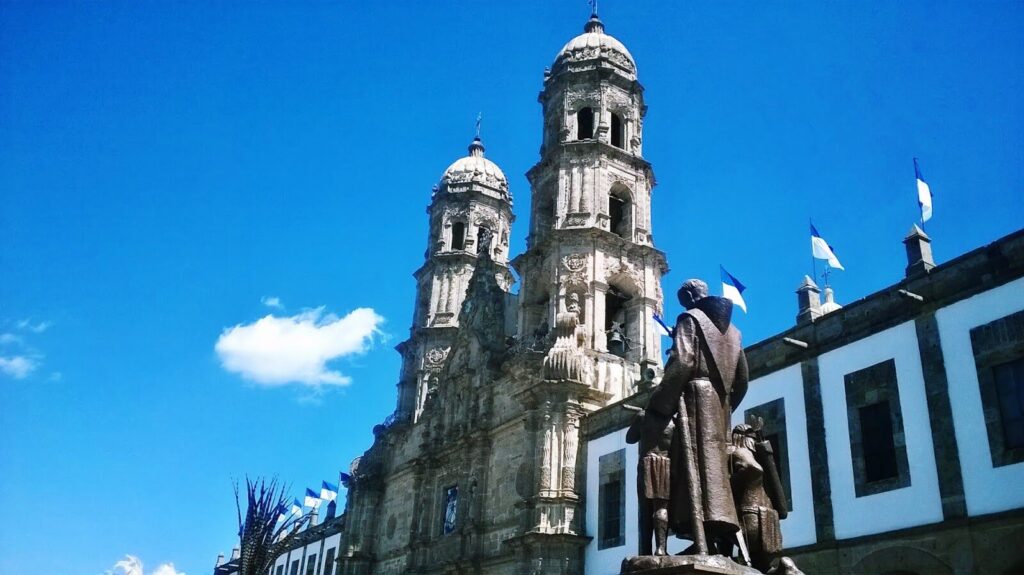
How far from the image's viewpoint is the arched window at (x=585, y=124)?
34844 millimetres

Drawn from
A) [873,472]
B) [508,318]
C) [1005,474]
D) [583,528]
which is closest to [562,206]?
[508,318]

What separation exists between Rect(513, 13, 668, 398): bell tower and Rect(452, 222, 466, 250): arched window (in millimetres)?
8969

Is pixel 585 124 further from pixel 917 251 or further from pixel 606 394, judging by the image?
pixel 917 251

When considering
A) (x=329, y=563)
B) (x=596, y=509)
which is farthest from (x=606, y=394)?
(x=329, y=563)

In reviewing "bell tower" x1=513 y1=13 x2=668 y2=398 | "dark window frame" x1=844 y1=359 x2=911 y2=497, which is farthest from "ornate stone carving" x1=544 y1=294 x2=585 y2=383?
"dark window frame" x1=844 y1=359 x2=911 y2=497

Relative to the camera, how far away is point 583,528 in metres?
25.9

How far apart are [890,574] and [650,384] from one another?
393 inches

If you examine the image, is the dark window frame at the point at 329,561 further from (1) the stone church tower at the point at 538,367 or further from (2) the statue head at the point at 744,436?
(2) the statue head at the point at 744,436

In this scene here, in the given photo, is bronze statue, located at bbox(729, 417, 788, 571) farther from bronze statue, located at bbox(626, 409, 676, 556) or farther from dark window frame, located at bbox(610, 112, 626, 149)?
dark window frame, located at bbox(610, 112, 626, 149)

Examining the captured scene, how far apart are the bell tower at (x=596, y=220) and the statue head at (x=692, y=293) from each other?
1977 cm

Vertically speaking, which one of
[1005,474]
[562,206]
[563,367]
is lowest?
[1005,474]

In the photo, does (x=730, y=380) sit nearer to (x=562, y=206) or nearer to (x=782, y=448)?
(x=782, y=448)

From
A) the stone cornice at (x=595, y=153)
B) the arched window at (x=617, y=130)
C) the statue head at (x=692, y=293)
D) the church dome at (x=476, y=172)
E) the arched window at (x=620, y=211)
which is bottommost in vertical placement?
the statue head at (x=692, y=293)

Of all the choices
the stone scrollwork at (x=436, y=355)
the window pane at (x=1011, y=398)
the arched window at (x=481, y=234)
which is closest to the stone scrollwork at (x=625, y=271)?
the stone scrollwork at (x=436, y=355)
